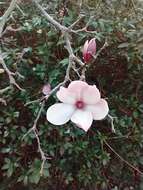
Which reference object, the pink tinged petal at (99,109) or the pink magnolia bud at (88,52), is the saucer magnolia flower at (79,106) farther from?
the pink magnolia bud at (88,52)

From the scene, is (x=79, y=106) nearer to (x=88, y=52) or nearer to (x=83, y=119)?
(x=83, y=119)

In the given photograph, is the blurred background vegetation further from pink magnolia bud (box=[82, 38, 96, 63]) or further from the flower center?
the flower center

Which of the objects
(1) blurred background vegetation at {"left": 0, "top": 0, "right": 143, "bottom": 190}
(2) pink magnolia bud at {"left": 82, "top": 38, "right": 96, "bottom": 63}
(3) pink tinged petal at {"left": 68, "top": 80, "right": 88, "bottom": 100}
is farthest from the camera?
(1) blurred background vegetation at {"left": 0, "top": 0, "right": 143, "bottom": 190}

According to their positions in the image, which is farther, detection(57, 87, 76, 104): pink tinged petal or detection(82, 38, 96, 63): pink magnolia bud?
detection(82, 38, 96, 63): pink magnolia bud

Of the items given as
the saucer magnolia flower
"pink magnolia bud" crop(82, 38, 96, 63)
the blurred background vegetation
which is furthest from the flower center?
the blurred background vegetation

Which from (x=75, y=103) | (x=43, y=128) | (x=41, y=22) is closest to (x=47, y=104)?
(x=43, y=128)

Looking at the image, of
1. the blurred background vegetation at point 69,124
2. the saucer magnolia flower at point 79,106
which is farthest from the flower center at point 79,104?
the blurred background vegetation at point 69,124

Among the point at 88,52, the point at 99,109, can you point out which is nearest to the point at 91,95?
the point at 99,109
